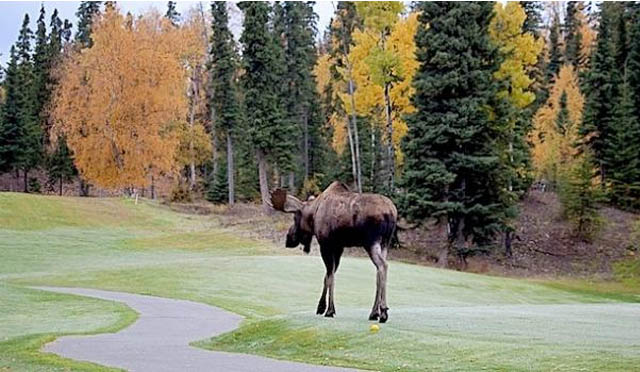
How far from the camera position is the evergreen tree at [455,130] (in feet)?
129

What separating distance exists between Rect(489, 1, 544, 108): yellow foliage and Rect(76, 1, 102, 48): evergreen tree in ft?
163

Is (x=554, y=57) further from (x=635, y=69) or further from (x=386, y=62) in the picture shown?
(x=386, y=62)

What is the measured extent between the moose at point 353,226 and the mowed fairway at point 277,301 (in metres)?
0.71

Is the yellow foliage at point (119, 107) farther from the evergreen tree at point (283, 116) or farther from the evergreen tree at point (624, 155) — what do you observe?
the evergreen tree at point (624, 155)

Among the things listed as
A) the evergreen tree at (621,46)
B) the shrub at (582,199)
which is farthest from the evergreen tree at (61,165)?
the evergreen tree at (621,46)

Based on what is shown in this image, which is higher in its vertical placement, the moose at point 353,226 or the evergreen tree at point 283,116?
the evergreen tree at point 283,116

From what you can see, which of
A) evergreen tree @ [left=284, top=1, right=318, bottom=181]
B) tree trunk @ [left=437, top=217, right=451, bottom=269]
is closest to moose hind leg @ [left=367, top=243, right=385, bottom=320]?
tree trunk @ [left=437, top=217, right=451, bottom=269]

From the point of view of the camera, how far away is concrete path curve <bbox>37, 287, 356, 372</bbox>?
1056 cm

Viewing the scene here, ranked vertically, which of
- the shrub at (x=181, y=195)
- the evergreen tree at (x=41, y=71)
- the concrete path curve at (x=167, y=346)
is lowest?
the concrete path curve at (x=167, y=346)

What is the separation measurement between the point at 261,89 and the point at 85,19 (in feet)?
135

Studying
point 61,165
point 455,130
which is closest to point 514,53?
point 455,130

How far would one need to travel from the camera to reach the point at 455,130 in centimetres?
3919

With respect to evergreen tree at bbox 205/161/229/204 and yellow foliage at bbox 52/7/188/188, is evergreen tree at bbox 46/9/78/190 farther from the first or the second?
evergreen tree at bbox 205/161/229/204

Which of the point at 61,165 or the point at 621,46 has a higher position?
the point at 621,46
